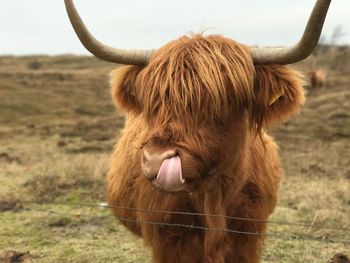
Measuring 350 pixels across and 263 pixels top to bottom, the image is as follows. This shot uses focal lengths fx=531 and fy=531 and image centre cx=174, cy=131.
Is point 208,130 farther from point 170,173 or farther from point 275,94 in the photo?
point 275,94

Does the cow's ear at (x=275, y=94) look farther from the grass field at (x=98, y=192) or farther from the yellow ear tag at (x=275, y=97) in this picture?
the grass field at (x=98, y=192)

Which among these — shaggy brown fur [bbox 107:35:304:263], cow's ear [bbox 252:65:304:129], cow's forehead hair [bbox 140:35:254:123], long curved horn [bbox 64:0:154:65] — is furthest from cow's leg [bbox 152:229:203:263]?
long curved horn [bbox 64:0:154:65]

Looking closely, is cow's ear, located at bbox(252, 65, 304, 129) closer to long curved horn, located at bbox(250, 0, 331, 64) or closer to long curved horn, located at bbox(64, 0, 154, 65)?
long curved horn, located at bbox(250, 0, 331, 64)

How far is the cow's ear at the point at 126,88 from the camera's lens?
3.71 m

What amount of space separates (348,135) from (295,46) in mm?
14494

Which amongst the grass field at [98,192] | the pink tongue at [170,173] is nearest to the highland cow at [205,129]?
the pink tongue at [170,173]

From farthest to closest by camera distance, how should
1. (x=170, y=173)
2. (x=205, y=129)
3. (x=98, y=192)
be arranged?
1. (x=98, y=192)
2. (x=205, y=129)
3. (x=170, y=173)

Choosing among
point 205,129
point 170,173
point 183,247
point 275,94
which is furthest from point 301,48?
point 183,247

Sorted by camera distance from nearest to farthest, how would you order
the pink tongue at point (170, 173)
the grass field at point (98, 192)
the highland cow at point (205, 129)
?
1. the pink tongue at point (170, 173)
2. the highland cow at point (205, 129)
3. the grass field at point (98, 192)

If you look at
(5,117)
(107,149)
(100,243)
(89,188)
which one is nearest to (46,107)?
(5,117)

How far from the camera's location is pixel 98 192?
9.68 meters

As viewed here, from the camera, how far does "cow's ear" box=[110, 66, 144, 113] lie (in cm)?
371

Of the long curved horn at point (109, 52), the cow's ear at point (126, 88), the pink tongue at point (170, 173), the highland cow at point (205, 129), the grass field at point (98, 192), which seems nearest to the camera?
the pink tongue at point (170, 173)

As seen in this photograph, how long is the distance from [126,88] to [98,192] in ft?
20.1
